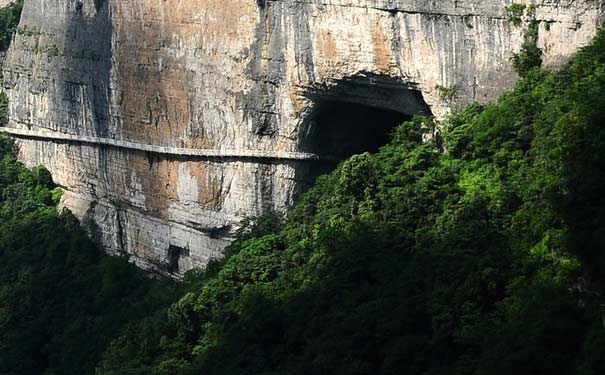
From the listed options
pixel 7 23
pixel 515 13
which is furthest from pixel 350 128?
pixel 7 23

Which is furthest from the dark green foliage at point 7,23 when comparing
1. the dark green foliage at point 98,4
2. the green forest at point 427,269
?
the green forest at point 427,269

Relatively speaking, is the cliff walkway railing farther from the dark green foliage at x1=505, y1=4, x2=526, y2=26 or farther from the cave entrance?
the dark green foliage at x1=505, y1=4, x2=526, y2=26

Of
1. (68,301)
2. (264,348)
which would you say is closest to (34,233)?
(68,301)

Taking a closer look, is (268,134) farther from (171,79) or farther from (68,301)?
(68,301)

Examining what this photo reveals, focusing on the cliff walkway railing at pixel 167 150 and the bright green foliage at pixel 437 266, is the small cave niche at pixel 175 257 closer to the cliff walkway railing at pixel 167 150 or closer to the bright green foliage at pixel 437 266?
the cliff walkway railing at pixel 167 150

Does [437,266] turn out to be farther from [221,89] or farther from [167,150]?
[167,150]

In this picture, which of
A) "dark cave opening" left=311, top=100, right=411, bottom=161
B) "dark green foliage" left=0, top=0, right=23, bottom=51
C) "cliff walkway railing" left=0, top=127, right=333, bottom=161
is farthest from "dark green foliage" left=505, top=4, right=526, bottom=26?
"dark green foliage" left=0, top=0, right=23, bottom=51
